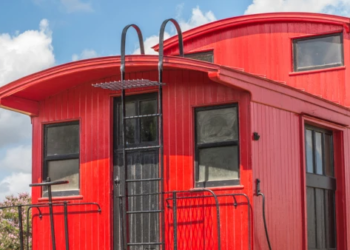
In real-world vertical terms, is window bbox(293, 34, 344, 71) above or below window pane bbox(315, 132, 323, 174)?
above

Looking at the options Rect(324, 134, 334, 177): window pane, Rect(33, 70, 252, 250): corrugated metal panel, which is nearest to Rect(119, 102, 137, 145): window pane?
Rect(33, 70, 252, 250): corrugated metal panel

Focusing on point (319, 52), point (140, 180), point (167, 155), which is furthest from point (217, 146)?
point (319, 52)

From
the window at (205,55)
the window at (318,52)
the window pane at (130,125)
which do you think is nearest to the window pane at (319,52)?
the window at (318,52)

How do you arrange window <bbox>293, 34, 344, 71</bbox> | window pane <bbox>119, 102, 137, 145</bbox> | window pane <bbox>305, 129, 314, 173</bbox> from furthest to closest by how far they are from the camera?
window <bbox>293, 34, 344, 71</bbox> < window pane <bbox>305, 129, 314, 173</bbox> < window pane <bbox>119, 102, 137, 145</bbox>

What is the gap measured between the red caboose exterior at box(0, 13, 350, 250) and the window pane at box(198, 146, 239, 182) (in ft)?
0.05

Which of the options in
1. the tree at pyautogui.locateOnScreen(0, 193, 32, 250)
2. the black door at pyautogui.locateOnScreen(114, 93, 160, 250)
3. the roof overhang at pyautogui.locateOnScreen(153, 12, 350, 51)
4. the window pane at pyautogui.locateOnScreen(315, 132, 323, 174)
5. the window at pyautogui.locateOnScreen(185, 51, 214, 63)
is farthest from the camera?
the tree at pyautogui.locateOnScreen(0, 193, 32, 250)

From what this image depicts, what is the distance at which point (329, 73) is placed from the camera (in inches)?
604

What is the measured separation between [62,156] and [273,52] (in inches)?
237

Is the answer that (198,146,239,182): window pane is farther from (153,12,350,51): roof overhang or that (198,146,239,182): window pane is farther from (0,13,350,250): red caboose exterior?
(153,12,350,51): roof overhang

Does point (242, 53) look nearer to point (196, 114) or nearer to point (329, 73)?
point (329, 73)

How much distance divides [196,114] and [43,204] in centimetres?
319

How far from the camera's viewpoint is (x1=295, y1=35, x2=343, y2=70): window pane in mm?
15422

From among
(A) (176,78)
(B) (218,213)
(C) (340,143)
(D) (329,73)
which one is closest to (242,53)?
(D) (329,73)

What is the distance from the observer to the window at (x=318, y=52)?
1541 cm
